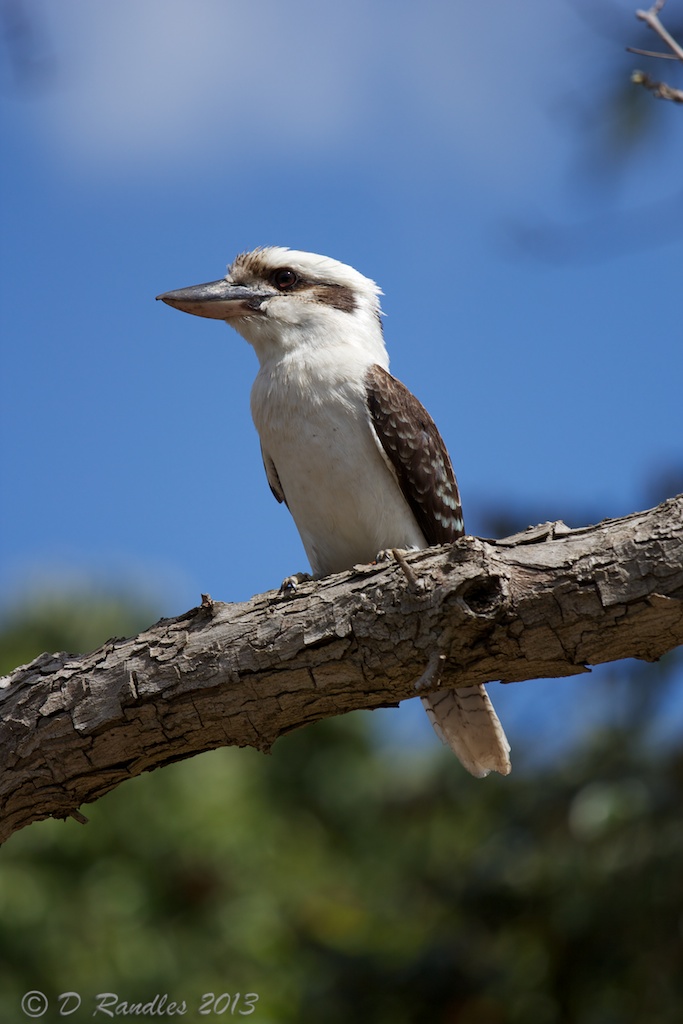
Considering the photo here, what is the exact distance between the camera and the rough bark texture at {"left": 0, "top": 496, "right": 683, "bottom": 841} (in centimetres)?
316

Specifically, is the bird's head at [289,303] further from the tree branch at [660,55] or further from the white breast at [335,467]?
the tree branch at [660,55]

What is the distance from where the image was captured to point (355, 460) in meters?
4.31

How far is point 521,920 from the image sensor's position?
16.8 feet

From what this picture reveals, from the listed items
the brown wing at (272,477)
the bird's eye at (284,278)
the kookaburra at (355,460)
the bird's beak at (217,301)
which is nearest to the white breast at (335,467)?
the kookaburra at (355,460)

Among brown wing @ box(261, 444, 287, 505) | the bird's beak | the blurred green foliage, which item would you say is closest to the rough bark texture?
brown wing @ box(261, 444, 287, 505)

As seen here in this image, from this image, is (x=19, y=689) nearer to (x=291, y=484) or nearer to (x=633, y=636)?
(x=291, y=484)

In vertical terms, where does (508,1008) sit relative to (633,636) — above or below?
below

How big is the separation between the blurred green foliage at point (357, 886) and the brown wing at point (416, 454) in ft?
4.99

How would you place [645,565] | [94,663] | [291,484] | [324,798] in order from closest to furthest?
[645,565], [94,663], [291,484], [324,798]

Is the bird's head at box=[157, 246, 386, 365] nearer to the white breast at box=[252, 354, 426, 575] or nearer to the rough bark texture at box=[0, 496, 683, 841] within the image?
the white breast at box=[252, 354, 426, 575]

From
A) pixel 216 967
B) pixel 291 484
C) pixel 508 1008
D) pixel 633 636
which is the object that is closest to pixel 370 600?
pixel 633 636

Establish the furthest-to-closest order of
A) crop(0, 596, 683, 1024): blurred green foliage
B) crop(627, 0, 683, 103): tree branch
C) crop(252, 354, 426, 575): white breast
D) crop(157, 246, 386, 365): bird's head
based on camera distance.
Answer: crop(0, 596, 683, 1024): blurred green foliage < crop(157, 246, 386, 365): bird's head < crop(252, 354, 426, 575): white breast < crop(627, 0, 683, 103): tree branch

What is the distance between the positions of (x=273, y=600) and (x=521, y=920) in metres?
2.52

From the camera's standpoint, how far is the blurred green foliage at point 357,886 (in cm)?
492
